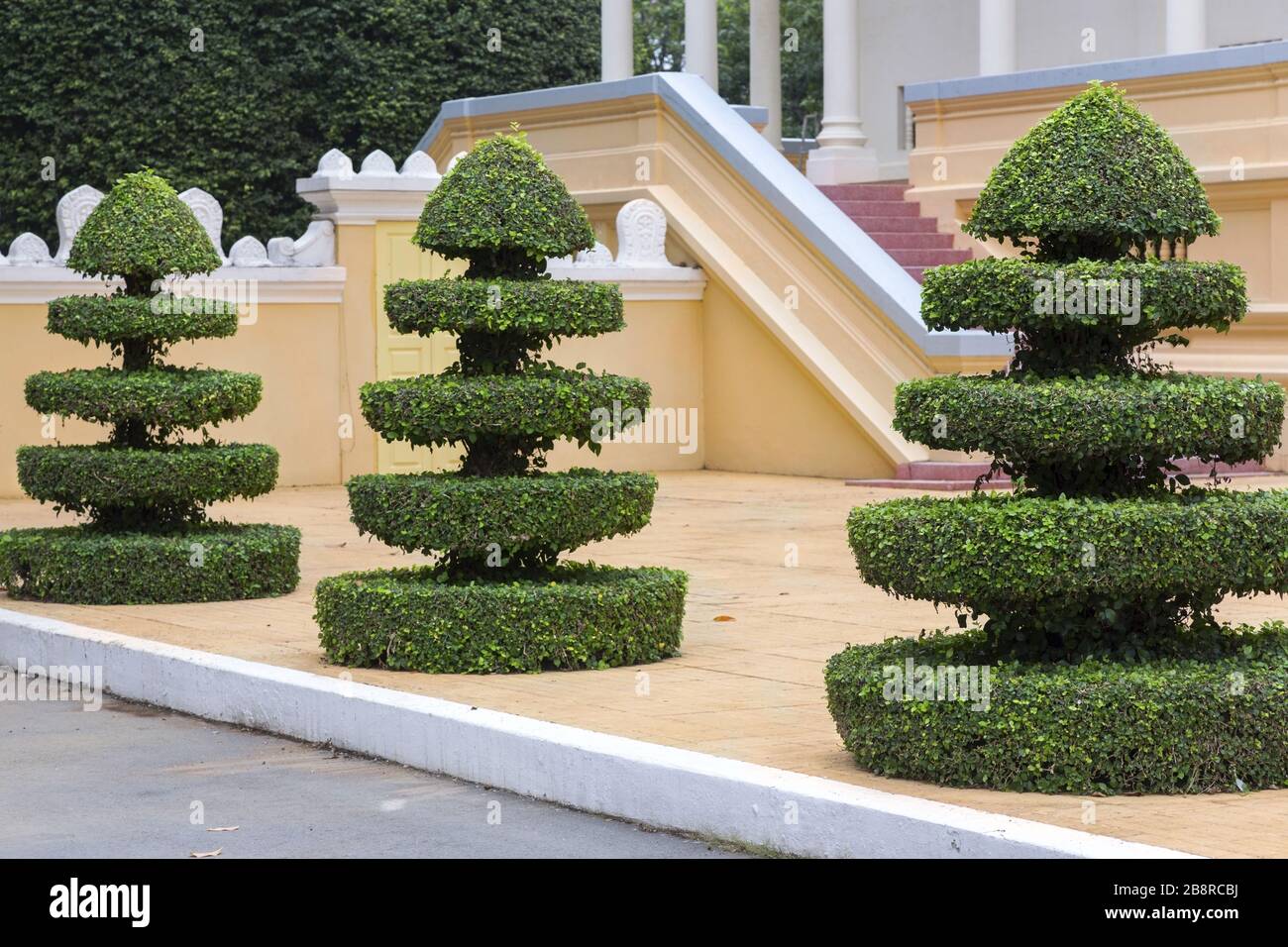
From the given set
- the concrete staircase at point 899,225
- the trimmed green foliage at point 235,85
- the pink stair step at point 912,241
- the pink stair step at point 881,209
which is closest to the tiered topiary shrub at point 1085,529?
the concrete staircase at point 899,225

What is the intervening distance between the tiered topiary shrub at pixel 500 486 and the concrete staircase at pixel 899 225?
35.8 ft

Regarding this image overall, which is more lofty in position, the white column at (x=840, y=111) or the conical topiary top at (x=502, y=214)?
the white column at (x=840, y=111)

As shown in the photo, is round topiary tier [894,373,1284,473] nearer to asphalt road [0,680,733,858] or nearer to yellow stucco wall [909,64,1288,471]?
asphalt road [0,680,733,858]

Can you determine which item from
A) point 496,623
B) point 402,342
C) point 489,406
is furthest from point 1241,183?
point 496,623

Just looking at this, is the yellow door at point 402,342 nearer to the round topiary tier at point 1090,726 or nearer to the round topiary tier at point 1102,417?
the round topiary tier at point 1102,417

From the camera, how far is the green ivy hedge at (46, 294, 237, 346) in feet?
39.8

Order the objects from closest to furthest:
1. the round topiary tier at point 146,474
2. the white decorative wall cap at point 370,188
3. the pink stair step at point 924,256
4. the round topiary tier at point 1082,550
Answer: the round topiary tier at point 1082,550 → the round topiary tier at point 146,474 → the white decorative wall cap at point 370,188 → the pink stair step at point 924,256

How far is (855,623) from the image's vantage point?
420 inches

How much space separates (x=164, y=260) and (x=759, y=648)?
450 centimetres

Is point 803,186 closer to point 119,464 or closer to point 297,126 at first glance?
point 119,464

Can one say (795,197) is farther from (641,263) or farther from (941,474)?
(941,474)

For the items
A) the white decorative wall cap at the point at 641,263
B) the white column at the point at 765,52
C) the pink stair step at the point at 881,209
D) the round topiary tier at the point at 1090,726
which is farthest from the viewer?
the white column at the point at 765,52

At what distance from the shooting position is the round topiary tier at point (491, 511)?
955cm
